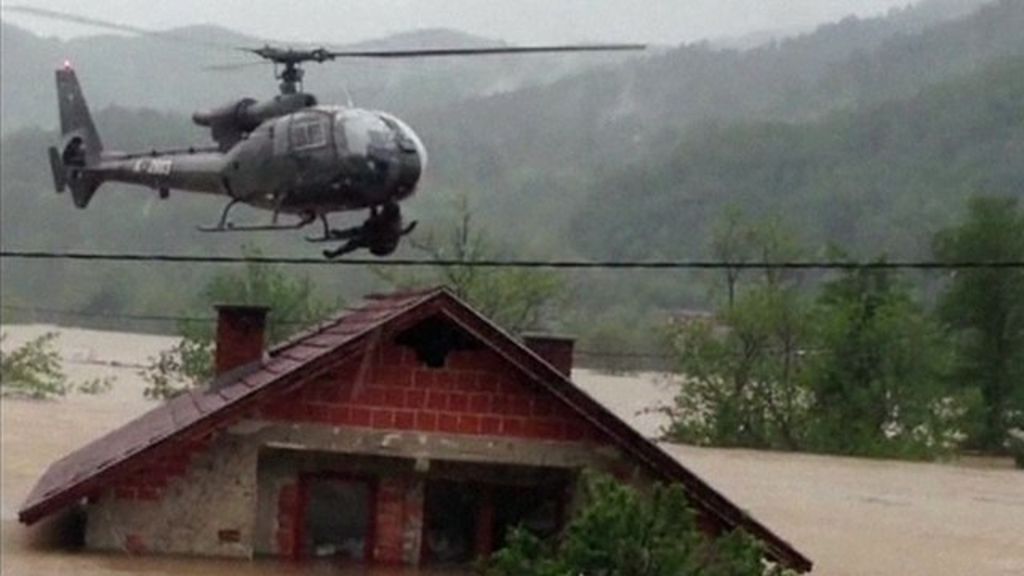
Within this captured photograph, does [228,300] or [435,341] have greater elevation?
[228,300]

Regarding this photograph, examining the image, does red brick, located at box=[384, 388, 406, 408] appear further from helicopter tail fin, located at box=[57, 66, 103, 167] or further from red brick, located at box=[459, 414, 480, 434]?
helicopter tail fin, located at box=[57, 66, 103, 167]

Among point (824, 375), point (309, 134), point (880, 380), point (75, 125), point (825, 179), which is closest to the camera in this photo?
point (309, 134)

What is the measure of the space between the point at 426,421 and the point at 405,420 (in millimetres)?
185

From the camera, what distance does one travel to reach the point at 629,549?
12.9 meters

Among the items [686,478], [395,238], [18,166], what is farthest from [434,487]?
[18,166]

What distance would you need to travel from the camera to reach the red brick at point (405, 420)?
64.4 feet

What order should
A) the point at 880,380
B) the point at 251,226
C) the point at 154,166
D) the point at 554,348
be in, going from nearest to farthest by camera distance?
the point at 251,226
the point at 154,166
the point at 554,348
the point at 880,380

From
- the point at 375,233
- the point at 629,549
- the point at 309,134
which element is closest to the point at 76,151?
the point at 309,134

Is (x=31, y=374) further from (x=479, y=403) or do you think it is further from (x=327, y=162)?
(x=327, y=162)

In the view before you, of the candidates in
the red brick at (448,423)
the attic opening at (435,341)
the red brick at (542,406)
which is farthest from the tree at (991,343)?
the attic opening at (435,341)

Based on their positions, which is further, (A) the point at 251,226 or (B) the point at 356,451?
(B) the point at 356,451

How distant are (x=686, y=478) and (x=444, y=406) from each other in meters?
2.28

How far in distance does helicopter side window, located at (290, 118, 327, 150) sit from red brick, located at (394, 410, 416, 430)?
334cm

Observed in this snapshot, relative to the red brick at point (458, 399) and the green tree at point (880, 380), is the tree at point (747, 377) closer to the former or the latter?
the green tree at point (880, 380)
